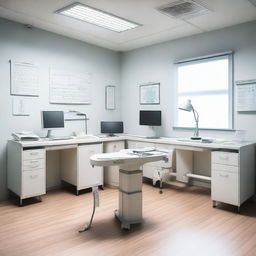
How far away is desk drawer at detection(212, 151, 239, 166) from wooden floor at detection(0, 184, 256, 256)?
654 millimetres

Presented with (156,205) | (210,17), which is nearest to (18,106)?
(156,205)

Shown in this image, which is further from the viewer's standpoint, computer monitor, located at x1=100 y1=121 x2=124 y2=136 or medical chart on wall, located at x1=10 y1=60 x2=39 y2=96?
computer monitor, located at x1=100 y1=121 x2=124 y2=136

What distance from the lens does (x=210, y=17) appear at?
12.2ft

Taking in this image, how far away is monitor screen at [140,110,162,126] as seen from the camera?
15.7ft

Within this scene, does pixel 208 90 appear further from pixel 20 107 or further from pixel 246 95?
pixel 20 107

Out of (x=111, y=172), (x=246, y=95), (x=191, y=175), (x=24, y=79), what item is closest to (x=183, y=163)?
(x=191, y=175)

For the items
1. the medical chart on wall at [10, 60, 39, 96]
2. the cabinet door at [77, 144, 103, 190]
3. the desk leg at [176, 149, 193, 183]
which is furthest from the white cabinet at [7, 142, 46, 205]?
the desk leg at [176, 149, 193, 183]

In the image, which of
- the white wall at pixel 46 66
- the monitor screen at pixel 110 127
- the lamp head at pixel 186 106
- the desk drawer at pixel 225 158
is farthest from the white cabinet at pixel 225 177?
the white wall at pixel 46 66

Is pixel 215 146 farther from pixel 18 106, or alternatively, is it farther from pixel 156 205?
pixel 18 106

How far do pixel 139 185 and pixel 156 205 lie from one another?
876 mm

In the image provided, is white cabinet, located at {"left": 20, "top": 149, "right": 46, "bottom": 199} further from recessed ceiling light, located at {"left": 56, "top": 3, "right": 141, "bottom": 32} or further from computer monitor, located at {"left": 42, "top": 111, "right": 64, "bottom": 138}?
recessed ceiling light, located at {"left": 56, "top": 3, "right": 141, "bottom": 32}

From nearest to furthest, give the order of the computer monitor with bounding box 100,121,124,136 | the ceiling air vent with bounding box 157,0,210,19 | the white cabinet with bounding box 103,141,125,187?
the ceiling air vent with bounding box 157,0,210,19 → the white cabinet with bounding box 103,141,125,187 → the computer monitor with bounding box 100,121,124,136

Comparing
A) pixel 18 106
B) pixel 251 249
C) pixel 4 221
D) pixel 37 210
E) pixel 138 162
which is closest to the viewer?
pixel 251 249

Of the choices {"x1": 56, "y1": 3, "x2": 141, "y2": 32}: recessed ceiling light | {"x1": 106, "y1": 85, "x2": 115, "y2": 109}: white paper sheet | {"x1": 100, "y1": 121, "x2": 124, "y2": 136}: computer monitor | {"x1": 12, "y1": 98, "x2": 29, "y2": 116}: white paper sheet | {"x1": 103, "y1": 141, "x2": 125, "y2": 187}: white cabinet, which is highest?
{"x1": 56, "y1": 3, "x2": 141, "y2": 32}: recessed ceiling light
